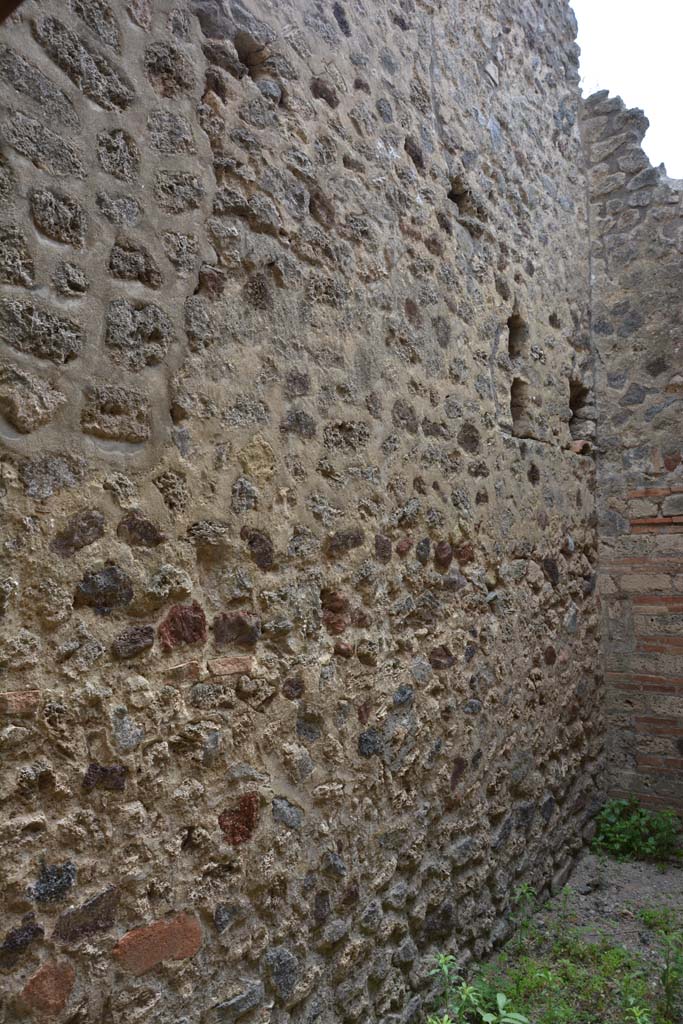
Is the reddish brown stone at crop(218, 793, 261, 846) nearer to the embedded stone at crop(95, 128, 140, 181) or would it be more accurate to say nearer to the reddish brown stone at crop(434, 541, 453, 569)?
the reddish brown stone at crop(434, 541, 453, 569)

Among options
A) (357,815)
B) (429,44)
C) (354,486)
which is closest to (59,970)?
(357,815)

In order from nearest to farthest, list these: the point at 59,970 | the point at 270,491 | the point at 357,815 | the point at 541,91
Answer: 1. the point at 59,970
2. the point at 270,491
3. the point at 357,815
4. the point at 541,91

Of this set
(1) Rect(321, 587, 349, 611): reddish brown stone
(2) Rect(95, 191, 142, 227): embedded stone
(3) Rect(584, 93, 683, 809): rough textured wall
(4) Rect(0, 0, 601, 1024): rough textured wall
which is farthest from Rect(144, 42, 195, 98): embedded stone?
(3) Rect(584, 93, 683, 809): rough textured wall

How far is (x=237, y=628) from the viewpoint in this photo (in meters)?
1.97

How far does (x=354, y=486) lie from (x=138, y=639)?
94 centimetres

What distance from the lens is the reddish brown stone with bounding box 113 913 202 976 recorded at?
163 centimetres

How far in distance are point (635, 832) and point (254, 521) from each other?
3.10m

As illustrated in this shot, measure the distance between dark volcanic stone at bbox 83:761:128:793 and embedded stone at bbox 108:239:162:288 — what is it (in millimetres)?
919

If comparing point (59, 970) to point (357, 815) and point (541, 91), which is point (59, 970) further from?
point (541, 91)

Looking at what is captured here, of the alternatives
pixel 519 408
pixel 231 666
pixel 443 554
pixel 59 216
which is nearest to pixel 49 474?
pixel 59 216

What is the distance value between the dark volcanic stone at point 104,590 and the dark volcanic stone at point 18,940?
60cm

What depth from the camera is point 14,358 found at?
5.07 feet

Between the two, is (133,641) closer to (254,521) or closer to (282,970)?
(254,521)

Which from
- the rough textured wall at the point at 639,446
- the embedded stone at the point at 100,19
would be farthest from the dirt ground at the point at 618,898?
the embedded stone at the point at 100,19
